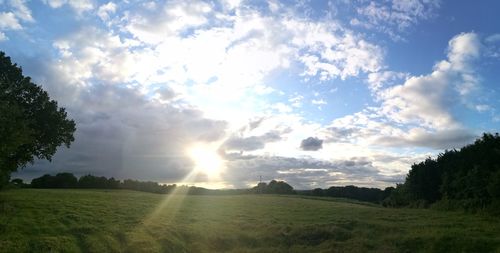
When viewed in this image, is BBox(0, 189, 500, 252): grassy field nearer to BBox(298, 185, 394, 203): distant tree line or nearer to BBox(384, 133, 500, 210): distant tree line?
BBox(384, 133, 500, 210): distant tree line

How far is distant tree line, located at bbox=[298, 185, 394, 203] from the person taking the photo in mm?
151750

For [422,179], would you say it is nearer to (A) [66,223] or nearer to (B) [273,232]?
(B) [273,232]

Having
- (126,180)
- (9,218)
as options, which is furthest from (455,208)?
(126,180)

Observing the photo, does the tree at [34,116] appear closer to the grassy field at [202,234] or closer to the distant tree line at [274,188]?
the grassy field at [202,234]

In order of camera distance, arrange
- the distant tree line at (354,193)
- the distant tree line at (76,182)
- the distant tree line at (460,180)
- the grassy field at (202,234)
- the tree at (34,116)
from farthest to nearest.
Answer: the distant tree line at (354,193) → the distant tree line at (76,182) → the distant tree line at (460,180) → the tree at (34,116) → the grassy field at (202,234)

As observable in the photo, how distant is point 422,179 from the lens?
94.8 m

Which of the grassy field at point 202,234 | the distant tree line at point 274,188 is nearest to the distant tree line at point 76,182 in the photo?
the distant tree line at point 274,188

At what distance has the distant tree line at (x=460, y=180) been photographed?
58.9m

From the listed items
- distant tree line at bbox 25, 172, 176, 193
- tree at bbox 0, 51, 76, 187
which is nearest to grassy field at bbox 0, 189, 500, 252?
tree at bbox 0, 51, 76, 187

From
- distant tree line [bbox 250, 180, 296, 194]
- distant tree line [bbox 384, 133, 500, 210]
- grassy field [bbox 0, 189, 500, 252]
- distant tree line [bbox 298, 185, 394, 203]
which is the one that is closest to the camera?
grassy field [bbox 0, 189, 500, 252]

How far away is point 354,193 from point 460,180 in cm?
9483

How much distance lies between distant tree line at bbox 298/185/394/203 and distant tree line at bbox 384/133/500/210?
4496cm

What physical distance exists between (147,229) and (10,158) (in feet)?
63.9

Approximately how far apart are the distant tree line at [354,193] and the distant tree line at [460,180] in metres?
45.0
